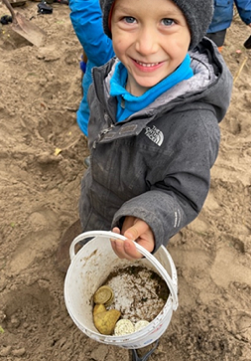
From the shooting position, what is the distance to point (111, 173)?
1404 millimetres

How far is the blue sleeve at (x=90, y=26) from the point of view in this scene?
75.3 inches

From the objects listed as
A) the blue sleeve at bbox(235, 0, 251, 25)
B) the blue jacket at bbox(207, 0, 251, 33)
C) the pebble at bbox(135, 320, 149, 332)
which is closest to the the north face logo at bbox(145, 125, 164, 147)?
the pebble at bbox(135, 320, 149, 332)

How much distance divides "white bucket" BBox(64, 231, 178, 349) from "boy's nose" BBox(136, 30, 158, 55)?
1.98 ft

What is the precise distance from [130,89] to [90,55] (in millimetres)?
893

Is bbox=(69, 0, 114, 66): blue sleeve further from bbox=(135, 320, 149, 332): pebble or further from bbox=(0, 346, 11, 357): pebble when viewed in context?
bbox=(0, 346, 11, 357): pebble

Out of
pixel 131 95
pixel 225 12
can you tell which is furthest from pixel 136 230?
pixel 225 12

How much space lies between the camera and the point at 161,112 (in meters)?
1.13

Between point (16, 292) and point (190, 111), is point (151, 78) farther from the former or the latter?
point (16, 292)

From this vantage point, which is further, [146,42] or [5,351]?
[5,351]

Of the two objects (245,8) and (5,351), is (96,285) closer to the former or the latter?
(5,351)

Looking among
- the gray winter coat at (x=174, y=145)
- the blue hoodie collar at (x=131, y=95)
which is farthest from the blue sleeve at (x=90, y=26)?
the gray winter coat at (x=174, y=145)

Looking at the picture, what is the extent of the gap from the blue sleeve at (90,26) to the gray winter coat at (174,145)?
827mm

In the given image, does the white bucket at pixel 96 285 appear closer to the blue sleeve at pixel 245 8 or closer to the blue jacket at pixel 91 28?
the blue jacket at pixel 91 28

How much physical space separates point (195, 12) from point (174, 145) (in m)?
0.42
